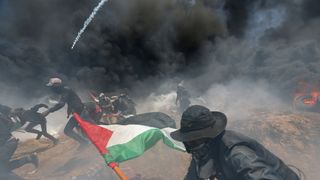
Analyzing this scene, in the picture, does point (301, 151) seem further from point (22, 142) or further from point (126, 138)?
point (22, 142)

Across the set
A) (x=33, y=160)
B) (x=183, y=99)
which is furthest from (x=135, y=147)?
(x=183, y=99)

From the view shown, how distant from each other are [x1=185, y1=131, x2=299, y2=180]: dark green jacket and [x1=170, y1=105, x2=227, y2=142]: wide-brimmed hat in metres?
0.12

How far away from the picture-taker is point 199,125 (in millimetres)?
3160

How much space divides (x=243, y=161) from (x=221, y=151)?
0.85ft

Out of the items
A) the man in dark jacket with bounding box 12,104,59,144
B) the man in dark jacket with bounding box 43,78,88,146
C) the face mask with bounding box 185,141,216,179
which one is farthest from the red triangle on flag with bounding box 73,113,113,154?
the man in dark jacket with bounding box 12,104,59,144

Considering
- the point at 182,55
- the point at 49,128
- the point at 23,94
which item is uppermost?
the point at 182,55

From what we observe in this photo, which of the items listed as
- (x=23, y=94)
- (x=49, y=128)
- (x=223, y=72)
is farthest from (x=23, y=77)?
(x=223, y=72)

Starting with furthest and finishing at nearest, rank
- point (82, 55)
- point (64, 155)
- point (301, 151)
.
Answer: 1. point (82, 55)
2. point (64, 155)
3. point (301, 151)

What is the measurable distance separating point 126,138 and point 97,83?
741 inches

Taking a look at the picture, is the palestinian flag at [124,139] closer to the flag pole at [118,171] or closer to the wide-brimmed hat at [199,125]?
the flag pole at [118,171]

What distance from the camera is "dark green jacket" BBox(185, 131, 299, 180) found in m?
2.92

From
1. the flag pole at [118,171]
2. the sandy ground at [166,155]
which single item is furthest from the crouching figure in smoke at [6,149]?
the flag pole at [118,171]

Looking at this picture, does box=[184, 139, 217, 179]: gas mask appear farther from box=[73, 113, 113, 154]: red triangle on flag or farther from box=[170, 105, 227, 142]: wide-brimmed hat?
box=[73, 113, 113, 154]: red triangle on flag

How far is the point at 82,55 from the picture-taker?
91.1 ft
